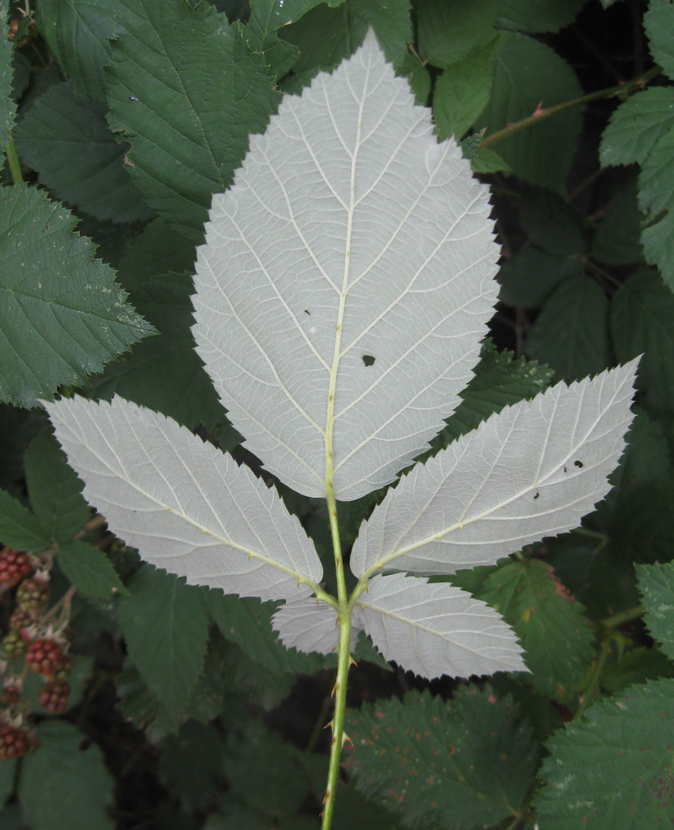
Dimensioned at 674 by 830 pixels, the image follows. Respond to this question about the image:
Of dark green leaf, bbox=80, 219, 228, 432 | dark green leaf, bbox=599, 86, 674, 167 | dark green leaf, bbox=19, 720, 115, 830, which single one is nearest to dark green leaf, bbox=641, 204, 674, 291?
dark green leaf, bbox=599, 86, 674, 167

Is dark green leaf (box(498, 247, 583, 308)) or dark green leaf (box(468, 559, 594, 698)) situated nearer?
dark green leaf (box(468, 559, 594, 698))

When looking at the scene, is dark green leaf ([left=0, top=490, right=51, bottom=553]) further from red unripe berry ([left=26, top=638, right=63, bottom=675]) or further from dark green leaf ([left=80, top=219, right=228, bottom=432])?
dark green leaf ([left=80, top=219, right=228, bottom=432])

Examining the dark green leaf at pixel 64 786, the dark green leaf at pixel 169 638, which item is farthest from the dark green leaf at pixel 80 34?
the dark green leaf at pixel 64 786

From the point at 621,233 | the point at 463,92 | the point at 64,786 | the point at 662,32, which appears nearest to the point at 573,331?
the point at 621,233

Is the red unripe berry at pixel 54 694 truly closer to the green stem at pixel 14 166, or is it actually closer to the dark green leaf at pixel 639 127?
the green stem at pixel 14 166

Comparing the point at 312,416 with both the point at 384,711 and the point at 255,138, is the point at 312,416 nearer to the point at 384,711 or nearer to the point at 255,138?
the point at 255,138
